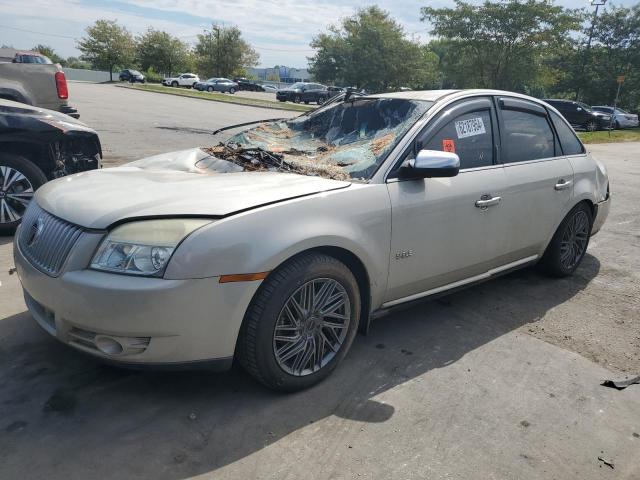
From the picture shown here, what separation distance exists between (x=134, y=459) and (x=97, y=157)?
4.31m

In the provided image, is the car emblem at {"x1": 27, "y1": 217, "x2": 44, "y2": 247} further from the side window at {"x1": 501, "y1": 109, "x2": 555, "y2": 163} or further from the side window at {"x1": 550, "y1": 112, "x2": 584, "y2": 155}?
the side window at {"x1": 550, "y1": 112, "x2": 584, "y2": 155}

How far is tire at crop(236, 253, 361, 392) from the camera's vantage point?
2.61 metres

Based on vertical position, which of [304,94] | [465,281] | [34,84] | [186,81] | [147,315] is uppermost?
[186,81]

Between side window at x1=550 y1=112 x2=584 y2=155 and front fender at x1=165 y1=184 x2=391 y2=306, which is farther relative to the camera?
side window at x1=550 y1=112 x2=584 y2=155

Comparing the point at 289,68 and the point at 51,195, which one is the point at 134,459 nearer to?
the point at 51,195

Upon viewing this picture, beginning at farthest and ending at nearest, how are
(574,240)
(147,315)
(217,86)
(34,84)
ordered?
(217,86) < (34,84) < (574,240) < (147,315)

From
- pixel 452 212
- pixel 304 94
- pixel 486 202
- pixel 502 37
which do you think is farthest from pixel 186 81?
pixel 452 212

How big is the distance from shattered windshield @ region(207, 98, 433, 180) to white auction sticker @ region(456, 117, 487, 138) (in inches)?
10.9

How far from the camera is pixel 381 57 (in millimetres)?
45938

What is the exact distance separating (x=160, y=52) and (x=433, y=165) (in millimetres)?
75633

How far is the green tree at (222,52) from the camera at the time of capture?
230 feet

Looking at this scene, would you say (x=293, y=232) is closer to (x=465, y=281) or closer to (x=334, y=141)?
(x=334, y=141)

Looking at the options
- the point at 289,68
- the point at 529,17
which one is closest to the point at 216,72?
the point at 529,17

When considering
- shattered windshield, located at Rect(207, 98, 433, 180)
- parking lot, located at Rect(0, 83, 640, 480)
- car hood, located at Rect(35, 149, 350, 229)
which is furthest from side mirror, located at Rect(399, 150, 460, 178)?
parking lot, located at Rect(0, 83, 640, 480)
